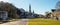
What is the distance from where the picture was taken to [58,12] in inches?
3755

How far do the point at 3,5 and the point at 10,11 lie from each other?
696 centimetres

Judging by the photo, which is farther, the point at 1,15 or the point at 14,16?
the point at 14,16

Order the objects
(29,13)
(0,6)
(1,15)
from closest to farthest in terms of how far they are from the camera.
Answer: (1,15) < (0,6) < (29,13)

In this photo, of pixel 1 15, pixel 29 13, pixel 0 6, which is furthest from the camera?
pixel 29 13

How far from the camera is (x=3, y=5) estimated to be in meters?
98.7

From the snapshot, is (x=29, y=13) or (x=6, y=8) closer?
(x=6, y=8)

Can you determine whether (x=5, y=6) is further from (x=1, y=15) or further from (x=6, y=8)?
(x=1, y=15)

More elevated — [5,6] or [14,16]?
[5,6]

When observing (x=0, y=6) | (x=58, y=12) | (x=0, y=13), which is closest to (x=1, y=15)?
(x=0, y=13)

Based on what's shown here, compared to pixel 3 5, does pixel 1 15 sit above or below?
below

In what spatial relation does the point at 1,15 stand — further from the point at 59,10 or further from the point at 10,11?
the point at 59,10

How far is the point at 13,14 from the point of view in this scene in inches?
3873

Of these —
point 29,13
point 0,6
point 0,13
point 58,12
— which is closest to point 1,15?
point 0,13

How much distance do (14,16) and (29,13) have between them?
242 feet
